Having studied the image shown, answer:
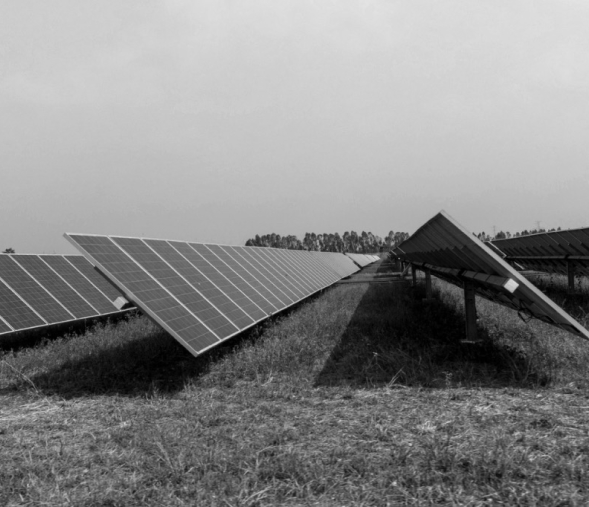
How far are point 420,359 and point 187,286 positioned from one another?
373 cm

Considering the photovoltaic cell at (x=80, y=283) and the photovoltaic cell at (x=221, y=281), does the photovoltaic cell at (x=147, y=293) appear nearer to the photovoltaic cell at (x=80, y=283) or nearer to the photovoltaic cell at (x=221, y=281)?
the photovoltaic cell at (x=221, y=281)

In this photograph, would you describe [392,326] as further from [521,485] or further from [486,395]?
[521,485]

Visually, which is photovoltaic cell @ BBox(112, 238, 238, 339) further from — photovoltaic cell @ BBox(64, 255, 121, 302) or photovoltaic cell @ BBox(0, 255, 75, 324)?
photovoltaic cell @ BBox(64, 255, 121, 302)

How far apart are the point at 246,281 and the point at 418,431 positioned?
24.2 ft

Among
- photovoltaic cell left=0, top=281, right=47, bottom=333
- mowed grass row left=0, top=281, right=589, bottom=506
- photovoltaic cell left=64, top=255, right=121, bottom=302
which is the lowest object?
mowed grass row left=0, top=281, right=589, bottom=506

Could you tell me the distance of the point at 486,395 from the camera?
217 inches

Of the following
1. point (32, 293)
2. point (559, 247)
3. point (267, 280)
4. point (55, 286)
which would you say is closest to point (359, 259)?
point (559, 247)

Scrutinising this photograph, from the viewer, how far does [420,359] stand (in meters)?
6.80

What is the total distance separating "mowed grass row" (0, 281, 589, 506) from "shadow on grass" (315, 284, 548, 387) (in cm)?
4

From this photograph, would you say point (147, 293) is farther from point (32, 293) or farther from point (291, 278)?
point (291, 278)

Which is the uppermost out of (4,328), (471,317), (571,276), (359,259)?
(359,259)

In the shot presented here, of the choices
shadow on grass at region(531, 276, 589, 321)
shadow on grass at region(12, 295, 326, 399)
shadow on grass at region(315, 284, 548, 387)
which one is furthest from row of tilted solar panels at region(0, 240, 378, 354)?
shadow on grass at region(531, 276, 589, 321)

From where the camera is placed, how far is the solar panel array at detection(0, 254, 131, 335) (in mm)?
10406

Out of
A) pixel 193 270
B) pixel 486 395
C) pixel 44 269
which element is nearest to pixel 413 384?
pixel 486 395
